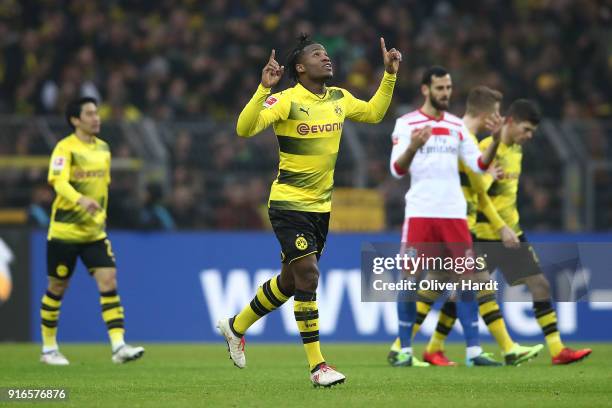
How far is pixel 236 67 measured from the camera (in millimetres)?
20172

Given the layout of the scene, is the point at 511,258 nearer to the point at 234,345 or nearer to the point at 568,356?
the point at 568,356

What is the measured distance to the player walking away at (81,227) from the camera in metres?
12.0

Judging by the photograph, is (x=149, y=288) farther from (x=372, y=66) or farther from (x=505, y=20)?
(x=505, y=20)

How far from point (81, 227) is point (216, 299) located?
3853mm

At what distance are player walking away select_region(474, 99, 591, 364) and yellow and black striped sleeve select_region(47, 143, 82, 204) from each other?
3896 mm

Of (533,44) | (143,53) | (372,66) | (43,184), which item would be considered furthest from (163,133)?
(533,44)

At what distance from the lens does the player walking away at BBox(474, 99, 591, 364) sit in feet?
37.7

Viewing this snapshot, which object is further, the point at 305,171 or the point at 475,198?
the point at 475,198

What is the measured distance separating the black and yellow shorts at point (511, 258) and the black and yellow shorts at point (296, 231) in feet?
9.67

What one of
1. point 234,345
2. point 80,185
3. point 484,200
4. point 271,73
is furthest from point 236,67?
point 271,73

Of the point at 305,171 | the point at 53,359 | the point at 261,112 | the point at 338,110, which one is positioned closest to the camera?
the point at 261,112

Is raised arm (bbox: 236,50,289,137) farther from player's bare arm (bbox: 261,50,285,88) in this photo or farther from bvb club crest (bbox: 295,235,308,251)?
bvb club crest (bbox: 295,235,308,251)

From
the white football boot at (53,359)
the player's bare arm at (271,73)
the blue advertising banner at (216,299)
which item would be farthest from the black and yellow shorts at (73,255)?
the player's bare arm at (271,73)

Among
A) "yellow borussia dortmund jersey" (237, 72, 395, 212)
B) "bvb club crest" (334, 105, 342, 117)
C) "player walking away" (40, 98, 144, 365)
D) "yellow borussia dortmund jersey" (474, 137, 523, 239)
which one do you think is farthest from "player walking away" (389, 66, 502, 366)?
"player walking away" (40, 98, 144, 365)
